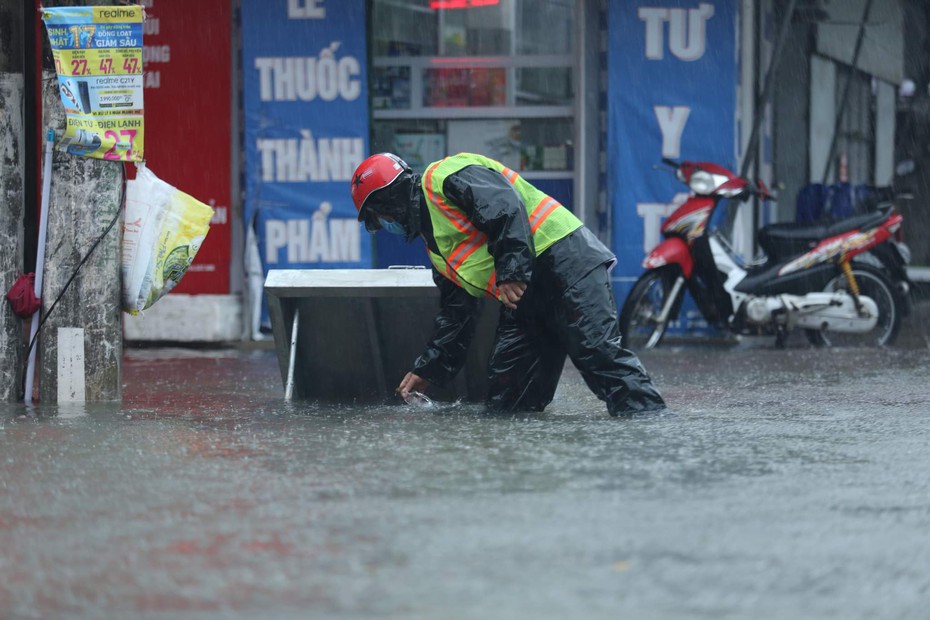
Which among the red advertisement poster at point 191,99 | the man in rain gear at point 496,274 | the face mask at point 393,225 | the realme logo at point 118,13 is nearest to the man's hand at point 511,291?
the man in rain gear at point 496,274

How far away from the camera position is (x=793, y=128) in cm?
1533

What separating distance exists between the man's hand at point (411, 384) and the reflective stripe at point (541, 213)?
891mm

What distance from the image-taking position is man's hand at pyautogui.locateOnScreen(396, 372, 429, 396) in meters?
6.88

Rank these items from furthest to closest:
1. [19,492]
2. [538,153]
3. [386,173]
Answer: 1. [538,153]
2. [386,173]
3. [19,492]

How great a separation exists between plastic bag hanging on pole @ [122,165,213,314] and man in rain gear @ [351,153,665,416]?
111 centimetres

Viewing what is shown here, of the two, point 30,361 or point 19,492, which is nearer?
point 19,492

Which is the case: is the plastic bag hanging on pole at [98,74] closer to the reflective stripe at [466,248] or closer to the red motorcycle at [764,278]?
the reflective stripe at [466,248]

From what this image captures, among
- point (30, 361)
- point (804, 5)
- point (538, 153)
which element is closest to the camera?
point (30, 361)

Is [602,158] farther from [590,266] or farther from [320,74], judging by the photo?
[590,266]

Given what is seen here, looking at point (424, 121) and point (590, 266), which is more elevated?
point (424, 121)

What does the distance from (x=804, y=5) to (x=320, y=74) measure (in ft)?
17.7

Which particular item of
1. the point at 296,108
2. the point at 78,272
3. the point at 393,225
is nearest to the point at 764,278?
the point at 296,108

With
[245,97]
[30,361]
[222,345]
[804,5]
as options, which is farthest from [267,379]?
[804,5]

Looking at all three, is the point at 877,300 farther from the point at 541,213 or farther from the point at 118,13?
the point at 118,13
